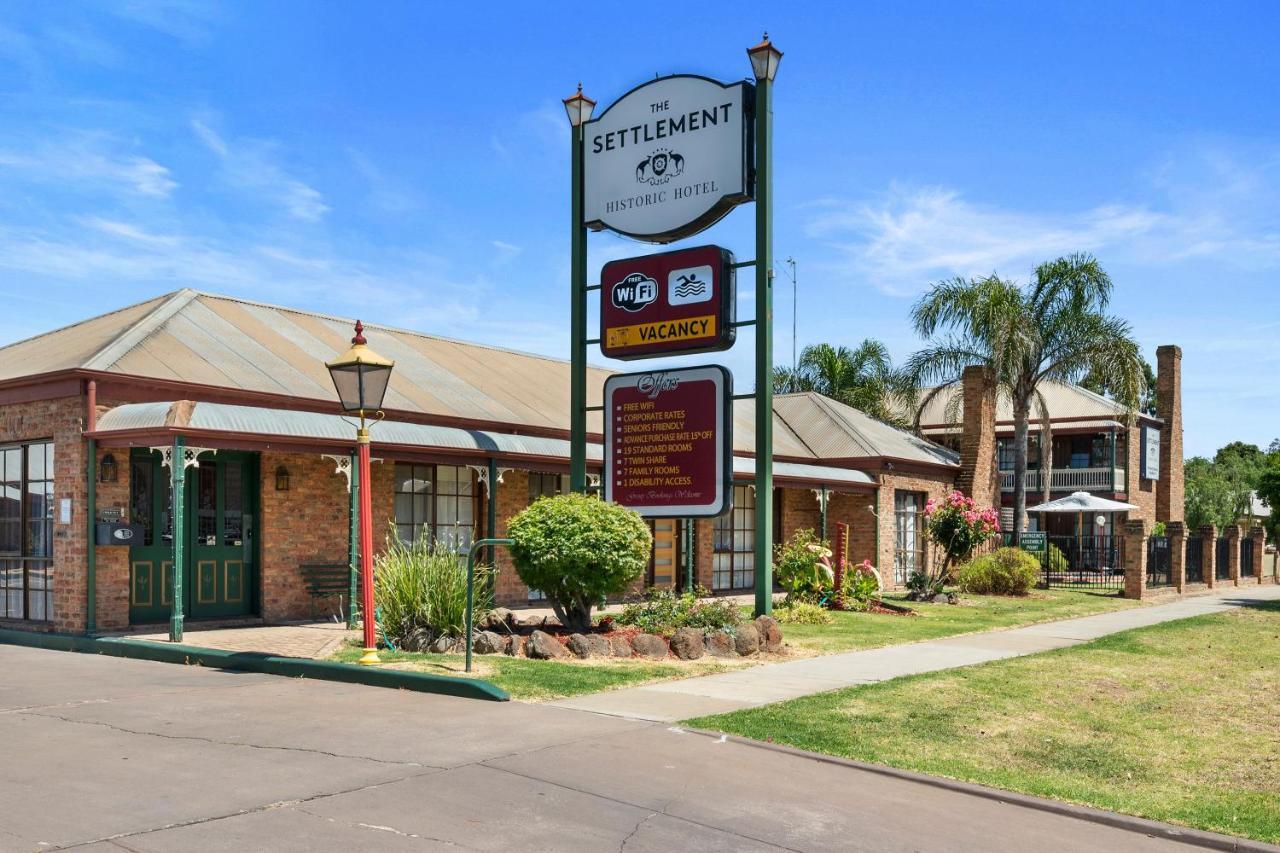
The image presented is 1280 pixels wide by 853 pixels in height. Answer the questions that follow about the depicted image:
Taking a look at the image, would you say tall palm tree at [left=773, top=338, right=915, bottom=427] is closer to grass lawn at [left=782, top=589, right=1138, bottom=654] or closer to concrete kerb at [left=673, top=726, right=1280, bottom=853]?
grass lawn at [left=782, top=589, right=1138, bottom=654]

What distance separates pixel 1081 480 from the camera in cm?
4225

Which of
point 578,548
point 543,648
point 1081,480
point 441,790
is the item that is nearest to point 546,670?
point 543,648

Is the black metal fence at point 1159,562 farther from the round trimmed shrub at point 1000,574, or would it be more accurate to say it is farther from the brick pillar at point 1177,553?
the round trimmed shrub at point 1000,574

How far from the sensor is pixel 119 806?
21.1 feet

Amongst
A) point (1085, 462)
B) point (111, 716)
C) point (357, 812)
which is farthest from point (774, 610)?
point (1085, 462)

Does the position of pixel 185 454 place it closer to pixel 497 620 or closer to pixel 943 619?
pixel 497 620

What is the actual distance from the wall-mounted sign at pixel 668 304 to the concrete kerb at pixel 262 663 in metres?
5.99

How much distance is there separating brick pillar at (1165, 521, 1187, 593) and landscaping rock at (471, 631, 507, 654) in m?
19.9

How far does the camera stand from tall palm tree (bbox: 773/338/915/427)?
44188 mm

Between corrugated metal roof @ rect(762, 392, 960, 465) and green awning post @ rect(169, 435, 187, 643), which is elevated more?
corrugated metal roof @ rect(762, 392, 960, 465)

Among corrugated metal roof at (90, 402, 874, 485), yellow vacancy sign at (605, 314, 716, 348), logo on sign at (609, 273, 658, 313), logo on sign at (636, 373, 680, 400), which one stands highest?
logo on sign at (609, 273, 658, 313)

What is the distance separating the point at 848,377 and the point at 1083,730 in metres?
37.7

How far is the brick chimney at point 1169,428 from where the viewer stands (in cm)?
4291

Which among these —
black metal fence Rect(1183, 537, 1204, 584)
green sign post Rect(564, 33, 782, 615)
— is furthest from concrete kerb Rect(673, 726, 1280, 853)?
black metal fence Rect(1183, 537, 1204, 584)
